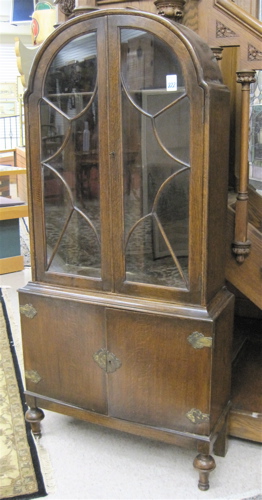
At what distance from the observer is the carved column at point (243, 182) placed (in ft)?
5.97

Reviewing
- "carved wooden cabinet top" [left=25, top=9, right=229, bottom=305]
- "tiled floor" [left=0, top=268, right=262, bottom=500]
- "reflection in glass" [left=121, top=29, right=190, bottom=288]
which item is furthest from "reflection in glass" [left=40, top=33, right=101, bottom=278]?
"tiled floor" [left=0, top=268, right=262, bottom=500]

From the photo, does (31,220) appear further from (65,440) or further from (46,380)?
(65,440)

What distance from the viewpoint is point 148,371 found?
1845 mm

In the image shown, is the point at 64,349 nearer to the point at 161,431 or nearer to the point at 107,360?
the point at 107,360

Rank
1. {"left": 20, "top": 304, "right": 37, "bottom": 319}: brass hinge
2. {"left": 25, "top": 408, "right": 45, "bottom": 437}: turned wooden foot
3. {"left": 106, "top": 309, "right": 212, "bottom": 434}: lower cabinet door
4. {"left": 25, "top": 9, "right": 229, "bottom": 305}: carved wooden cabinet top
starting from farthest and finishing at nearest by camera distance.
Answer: {"left": 25, "top": 408, "right": 45, "bottom": 437}: turned wooden foot
{"left": 20, "top": 304, "right": 37, "bottom": 319}: brass hinge
{"left": 106, "top": 309, "right": 212, "bottom": 434}: lower cabinet door
{"left": 25, "top": 9, "right": 229, "bottom": 305}: carved wooden cabinet top

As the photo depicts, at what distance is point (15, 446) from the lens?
82.1 inches

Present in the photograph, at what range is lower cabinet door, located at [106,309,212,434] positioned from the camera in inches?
69.2

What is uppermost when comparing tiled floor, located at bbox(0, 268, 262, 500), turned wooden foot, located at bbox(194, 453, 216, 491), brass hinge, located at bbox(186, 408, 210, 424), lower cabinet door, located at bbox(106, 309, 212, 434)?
lower cabinet door, located at bbox(106, 309, 212, 434)

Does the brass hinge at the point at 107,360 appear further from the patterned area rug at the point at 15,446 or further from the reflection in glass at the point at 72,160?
the patterned area rug at the point at 15,446

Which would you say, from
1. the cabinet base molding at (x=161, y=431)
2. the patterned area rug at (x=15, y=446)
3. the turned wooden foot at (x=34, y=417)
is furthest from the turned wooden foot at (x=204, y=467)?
the turned wooden foot at (x=34, y=417)

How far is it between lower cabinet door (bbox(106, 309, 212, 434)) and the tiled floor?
22 centimetres

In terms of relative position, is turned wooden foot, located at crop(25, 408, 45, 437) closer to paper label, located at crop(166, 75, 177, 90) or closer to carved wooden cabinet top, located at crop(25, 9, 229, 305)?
carved wooden cabinet top, located at crop(25, 9, 229, 305)

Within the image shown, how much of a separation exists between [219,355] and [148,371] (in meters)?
0.25

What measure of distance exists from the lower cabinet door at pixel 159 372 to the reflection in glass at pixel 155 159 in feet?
0.50
